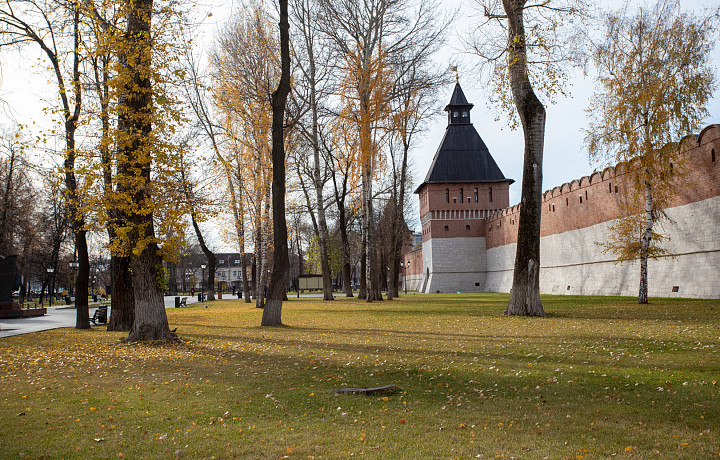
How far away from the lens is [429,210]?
161ft

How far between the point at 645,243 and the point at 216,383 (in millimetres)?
17456

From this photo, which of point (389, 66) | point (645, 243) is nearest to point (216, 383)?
point (645, 243)

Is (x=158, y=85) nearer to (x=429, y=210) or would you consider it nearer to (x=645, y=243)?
(x=645, y=243)

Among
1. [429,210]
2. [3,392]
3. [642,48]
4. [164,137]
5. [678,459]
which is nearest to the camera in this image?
[678,459]

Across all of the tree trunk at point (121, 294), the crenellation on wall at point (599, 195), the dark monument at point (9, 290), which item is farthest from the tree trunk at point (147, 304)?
the crenellation on wall at point (599, 195)

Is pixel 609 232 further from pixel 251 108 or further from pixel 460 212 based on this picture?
pixel 460 212

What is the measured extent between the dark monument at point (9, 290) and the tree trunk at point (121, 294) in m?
7.50

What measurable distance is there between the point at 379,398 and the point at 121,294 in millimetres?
10069

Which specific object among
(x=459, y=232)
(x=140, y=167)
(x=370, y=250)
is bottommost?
(x=370, y=250)

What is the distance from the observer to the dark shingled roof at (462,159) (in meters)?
48.9

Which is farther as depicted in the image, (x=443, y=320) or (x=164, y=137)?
(x=443, y=320)

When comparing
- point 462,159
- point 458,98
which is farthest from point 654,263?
point 458,98

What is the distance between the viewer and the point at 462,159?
49812 mm

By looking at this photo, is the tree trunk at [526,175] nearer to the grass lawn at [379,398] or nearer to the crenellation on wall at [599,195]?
the grass lawn at [379,398]
